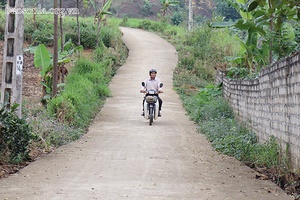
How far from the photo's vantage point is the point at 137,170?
30.7 feet

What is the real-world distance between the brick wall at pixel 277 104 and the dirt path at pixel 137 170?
2.76 feet

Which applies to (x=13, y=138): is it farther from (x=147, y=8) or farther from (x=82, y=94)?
(x=147, y=8)

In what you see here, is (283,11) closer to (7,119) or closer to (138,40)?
(7,119)

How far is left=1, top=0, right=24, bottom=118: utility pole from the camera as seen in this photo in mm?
10727

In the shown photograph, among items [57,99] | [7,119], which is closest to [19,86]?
[7,119]

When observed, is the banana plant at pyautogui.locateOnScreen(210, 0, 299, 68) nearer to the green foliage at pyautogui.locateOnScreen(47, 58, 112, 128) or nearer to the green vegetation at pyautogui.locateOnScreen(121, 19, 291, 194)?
the green vegetation at pyautogui.locateOnScreen(121, 19, 291, 194)

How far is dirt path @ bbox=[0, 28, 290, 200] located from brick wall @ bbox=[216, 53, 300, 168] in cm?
84

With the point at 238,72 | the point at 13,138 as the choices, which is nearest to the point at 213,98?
the point at 238,72

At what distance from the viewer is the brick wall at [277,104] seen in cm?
845

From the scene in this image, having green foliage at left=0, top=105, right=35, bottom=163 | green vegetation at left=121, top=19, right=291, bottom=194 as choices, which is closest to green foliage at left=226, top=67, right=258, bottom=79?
green vegetation at left=121, top=19, right=291, bottom=194

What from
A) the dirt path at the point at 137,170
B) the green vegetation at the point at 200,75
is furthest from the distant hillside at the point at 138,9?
the dirt path at the point at 137,170

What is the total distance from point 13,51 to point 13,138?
1868 mm

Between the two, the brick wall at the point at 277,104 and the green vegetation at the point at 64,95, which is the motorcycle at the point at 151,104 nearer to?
the green vegetation at the point at 64,95

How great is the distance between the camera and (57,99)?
15.5 m
